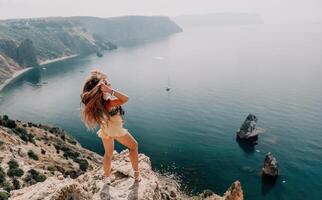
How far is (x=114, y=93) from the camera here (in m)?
11.1

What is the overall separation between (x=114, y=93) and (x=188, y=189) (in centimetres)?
6868

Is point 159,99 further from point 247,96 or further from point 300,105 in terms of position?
point 300,105

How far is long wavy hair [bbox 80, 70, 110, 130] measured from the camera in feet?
36.4

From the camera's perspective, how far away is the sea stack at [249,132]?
102562 mm

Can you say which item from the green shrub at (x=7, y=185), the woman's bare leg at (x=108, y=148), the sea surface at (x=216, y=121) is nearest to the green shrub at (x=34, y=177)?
the green shrub at (x=7, y=185)

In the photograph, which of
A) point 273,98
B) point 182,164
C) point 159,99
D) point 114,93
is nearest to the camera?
point 114,93

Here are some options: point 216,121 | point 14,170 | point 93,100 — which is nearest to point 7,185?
point 14,170

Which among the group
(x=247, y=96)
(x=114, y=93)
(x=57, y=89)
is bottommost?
(x=57, y=89)

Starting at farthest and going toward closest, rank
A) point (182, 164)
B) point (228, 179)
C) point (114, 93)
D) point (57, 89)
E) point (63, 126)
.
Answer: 1. point (57, 89)
2. point (63, 126)
3. point (182, 164)
4. point (228, 179)
5. point (114, 93)

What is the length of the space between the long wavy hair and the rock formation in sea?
7.62ft

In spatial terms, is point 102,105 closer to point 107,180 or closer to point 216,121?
point 107,180

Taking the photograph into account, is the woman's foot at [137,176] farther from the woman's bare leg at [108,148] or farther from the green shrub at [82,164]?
the green shrub at [82,164]

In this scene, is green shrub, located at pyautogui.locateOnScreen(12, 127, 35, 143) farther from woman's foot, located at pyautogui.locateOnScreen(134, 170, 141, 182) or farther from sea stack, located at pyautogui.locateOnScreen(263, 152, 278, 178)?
woman's foot, located at pyautogui.locateOnScreen(134, 170, 141, 182)

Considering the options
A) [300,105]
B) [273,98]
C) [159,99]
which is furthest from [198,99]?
[300,105]
